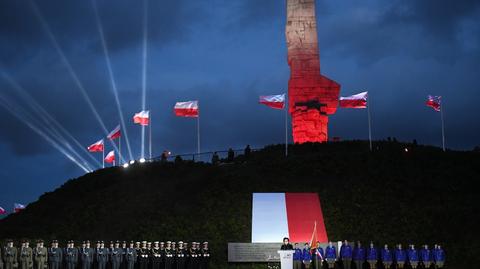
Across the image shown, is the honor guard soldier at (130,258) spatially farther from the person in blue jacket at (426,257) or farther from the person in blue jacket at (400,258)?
the person in blue jacket at (426,257)

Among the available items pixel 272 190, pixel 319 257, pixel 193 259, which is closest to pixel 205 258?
pixel 193 259

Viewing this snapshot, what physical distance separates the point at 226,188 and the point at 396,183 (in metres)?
8.89

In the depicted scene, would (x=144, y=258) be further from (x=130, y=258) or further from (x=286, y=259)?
(x=286, y=259)

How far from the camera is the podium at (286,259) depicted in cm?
2256

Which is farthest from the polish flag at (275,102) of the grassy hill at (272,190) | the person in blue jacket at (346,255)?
the person in blue jacket at (346,255)

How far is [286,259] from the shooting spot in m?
22.7

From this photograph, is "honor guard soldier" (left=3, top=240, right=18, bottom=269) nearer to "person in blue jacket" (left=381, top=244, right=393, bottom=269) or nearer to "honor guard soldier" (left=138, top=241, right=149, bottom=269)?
"honor guard soldier" (left=138, top=241, right=149, bottom=269)

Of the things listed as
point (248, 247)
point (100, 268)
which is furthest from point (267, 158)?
point (100, 268)

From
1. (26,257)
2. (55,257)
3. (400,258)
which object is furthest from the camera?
(400,258)

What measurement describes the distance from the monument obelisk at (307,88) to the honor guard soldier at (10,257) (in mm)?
24755

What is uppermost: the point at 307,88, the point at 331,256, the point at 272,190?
the point at 307,88

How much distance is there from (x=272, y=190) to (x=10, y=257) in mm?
14046

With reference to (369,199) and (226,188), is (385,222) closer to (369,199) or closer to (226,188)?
(369,199)

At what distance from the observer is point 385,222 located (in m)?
28.3
